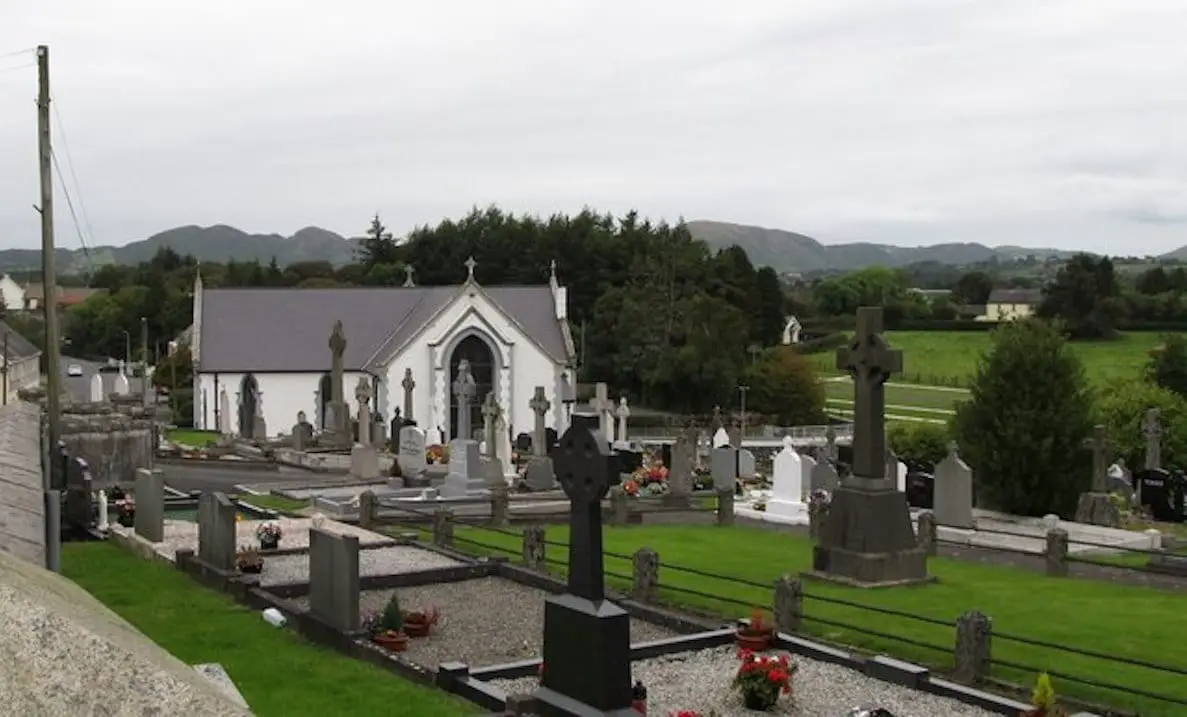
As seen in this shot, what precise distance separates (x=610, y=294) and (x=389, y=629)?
213ft

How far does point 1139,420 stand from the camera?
3588cm

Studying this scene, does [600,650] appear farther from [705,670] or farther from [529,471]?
[529,471]

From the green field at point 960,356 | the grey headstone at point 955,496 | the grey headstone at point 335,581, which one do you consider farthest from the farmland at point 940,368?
the grey headstone at point 335,581

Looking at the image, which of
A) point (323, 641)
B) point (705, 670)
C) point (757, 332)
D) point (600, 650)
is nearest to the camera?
point (600, 650)

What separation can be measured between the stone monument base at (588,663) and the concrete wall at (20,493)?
10.00 feet

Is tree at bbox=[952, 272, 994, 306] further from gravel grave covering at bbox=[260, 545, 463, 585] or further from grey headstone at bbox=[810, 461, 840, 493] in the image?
gravel grave covering at bbox=[260, 545, 463, 585]

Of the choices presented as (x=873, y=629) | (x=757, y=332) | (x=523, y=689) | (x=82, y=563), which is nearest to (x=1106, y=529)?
(x=873, y=629)

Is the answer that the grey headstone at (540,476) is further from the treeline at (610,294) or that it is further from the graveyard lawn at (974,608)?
the treeline at (610,294)

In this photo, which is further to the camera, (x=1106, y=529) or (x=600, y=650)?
(x=1106, y=529)

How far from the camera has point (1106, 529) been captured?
73.3 feet

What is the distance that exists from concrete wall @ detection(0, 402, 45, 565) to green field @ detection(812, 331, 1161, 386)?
65872 millimetres

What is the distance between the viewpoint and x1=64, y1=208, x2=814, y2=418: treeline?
6981cm

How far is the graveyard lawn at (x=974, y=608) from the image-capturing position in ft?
38.3

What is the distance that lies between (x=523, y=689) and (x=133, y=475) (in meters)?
16.1
